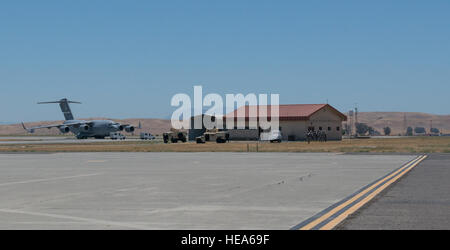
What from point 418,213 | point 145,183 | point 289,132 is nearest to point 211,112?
point 289,132

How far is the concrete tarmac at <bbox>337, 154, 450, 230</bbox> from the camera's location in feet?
31.8

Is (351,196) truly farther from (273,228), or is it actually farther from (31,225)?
(31,225)

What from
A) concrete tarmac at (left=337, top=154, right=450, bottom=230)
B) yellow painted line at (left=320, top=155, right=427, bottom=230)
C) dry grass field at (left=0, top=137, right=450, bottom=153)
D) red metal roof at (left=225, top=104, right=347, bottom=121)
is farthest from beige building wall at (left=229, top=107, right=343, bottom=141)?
yellow painted line at (left=320, top=155, right=427, bottom=230)

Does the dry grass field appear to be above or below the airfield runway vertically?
above

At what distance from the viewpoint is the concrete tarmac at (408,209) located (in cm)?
968

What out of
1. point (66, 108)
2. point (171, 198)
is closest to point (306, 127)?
point (66, 108)

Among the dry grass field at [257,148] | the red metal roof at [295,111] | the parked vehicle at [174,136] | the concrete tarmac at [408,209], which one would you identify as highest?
the red metal roof at [295,111]

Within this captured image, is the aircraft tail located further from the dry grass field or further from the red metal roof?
the dry grass field

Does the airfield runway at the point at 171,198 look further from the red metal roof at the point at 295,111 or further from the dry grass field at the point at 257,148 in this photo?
the red metal roof at the point at 295,111

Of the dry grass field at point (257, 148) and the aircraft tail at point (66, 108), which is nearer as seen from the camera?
the dry grass field at point (257, 148)

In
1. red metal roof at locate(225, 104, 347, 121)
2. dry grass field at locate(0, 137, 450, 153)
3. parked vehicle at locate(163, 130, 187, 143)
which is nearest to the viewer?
dry grass field at locate(0, 137, 450, 153)

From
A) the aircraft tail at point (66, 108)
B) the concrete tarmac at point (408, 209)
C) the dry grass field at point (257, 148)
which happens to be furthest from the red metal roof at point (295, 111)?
the concrete tarmac at point (408, 209)

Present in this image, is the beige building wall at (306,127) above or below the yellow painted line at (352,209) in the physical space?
above
